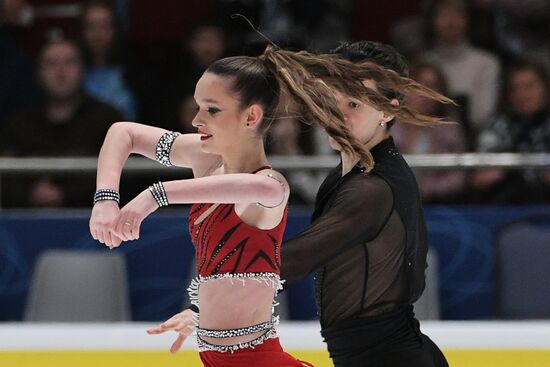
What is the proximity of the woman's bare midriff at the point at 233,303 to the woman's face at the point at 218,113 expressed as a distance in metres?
0.36

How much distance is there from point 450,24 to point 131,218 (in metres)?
4.39

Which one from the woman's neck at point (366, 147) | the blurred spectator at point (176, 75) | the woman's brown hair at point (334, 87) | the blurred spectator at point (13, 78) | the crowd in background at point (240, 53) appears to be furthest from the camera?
the blurred spectator at point (13, 78)

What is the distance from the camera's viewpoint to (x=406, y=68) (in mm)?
3248

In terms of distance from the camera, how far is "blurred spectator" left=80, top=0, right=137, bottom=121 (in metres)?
6.65

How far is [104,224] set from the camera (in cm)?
268

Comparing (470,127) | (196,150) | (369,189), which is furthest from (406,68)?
(470,127)

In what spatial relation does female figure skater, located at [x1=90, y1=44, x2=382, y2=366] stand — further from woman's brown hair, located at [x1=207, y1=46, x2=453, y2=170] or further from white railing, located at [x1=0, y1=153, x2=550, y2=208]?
white railing, located at [x1=0, y1=153, x2=550, y2=208]

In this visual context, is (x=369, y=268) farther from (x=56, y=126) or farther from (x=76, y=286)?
(x=56, y=126)

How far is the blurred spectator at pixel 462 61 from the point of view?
6.67 metres

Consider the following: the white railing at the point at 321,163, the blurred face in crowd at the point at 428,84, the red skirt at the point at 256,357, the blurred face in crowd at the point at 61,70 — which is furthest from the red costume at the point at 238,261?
the blurred face in crowd at the point at 61,70

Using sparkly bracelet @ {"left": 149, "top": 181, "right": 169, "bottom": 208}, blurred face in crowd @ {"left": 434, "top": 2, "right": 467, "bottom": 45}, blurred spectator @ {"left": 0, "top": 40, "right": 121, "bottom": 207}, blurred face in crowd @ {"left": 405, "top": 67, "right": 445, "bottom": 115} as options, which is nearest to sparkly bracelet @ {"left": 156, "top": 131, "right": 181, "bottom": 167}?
sparkly bracelet @ {"left": 149, "top": 181, "right": 169, "bottom": 208}

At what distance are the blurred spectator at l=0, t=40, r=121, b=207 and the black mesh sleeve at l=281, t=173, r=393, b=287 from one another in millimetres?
3314

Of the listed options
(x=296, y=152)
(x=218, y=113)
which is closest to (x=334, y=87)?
(x=218, y=113)

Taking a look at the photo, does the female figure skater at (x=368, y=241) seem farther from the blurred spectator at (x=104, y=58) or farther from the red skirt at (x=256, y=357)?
the blurred spectator at (x=104, y=58)
